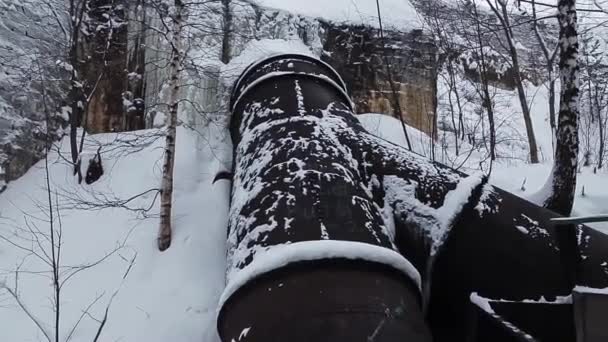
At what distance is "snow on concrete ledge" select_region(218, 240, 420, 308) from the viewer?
215cm

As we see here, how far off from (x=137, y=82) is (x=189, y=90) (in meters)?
0.83

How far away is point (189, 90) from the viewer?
315 inches

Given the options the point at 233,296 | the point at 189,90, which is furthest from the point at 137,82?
the point at 233,296

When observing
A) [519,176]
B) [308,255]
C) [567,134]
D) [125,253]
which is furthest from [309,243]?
→ [519,176]

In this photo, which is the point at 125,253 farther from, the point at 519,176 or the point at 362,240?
the point at 519,176

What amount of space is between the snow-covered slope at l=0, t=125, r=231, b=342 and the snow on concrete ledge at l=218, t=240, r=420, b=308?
5.13 feet

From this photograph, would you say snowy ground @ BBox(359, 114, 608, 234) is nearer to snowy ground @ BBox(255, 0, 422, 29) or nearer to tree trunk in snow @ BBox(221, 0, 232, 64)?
snowy ground @ BBox(255, 0, 422, 29)

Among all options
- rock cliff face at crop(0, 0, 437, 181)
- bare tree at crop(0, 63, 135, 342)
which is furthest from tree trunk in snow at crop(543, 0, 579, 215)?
bare tree at crop(0, 63, 135, 342)

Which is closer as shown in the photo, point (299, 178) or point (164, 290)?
point (299, 178)

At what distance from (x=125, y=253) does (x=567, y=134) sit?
4831 millimetres

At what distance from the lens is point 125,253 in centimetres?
484

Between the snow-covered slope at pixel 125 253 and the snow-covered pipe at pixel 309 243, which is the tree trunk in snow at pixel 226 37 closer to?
the snow-covered slope at pixel 125 253

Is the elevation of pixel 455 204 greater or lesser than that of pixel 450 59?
lesser

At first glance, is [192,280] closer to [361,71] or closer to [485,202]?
[485,202]
